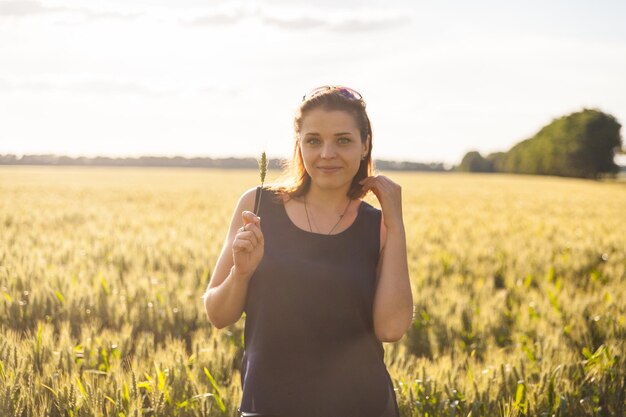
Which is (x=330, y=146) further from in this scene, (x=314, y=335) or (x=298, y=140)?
(x=314, y=335)

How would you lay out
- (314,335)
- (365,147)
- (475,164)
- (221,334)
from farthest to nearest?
(475,164)
(221,334)
(365,147)
(314,335)

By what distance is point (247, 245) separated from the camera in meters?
1.79

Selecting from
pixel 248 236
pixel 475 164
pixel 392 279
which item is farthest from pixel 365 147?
pixel 475 164

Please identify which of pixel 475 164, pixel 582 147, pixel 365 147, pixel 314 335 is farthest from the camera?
pixel 475 164

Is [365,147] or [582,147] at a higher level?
[582,147]

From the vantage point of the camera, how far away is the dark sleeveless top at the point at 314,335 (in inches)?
78.9

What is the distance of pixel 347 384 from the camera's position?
2.01 metres

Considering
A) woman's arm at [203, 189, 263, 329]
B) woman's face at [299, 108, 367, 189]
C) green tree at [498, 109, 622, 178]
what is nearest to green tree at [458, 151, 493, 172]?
green tree at [498, 109, 622, 178]

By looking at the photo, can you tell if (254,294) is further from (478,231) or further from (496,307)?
(478,231)

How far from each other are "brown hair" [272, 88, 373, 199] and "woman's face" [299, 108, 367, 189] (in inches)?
1.1

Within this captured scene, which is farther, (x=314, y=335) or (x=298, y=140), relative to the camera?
(x=298, y=140)

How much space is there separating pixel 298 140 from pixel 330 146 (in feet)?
0.92

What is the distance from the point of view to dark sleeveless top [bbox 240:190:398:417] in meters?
2.00

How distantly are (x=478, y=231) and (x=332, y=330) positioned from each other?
Result: 768 cm
